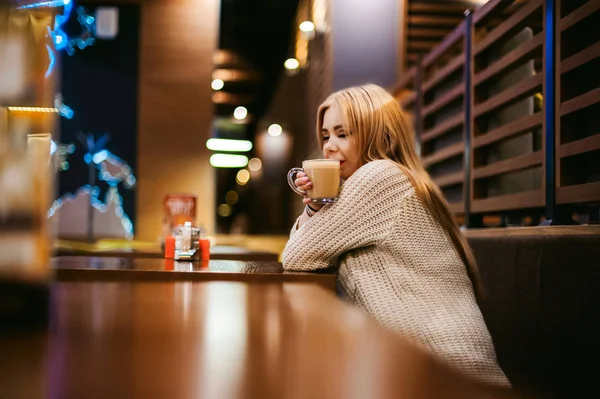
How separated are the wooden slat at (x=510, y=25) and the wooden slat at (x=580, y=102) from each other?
48 cm

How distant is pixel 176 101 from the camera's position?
735 centimetres

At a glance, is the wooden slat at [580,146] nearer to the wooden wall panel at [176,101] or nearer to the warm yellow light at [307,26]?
the wooden wall panel at [176,101]

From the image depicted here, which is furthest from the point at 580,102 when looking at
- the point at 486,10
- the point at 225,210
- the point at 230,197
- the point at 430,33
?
the point at 230,197

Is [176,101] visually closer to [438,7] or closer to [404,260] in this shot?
[438,7]

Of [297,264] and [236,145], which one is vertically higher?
[236,145]

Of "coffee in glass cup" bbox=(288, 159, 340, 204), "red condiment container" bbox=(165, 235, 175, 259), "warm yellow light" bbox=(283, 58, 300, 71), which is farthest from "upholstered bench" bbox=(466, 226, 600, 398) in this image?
"warm yellow light" bbox=(283, 58, 300, 71)

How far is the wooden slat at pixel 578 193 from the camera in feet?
6.40

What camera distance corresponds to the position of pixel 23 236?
1.72ft

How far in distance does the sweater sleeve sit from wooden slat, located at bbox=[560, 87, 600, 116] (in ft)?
2.46

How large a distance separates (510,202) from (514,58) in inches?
23.6

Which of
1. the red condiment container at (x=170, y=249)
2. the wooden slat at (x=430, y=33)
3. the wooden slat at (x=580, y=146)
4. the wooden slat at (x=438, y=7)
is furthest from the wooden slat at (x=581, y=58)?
the wooden slat at (x=438, y=7)

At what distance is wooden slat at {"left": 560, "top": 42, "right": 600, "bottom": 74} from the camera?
197 centimetres

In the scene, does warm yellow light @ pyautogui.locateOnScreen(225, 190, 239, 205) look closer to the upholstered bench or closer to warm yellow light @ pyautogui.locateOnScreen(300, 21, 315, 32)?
warm yellow light @ pyautogui.locateOnScreen(300, 21, 315, 32)

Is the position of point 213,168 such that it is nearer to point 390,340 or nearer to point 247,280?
point 247,280
